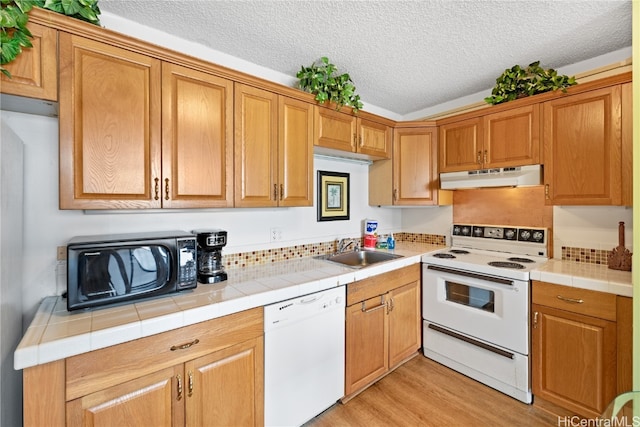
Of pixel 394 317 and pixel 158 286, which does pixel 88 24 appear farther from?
pixel 394 317

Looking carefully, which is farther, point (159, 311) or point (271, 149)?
point (271, 149)

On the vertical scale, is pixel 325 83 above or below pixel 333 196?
above

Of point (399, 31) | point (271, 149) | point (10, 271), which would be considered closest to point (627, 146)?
point (399, 31)

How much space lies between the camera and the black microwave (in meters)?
1.17

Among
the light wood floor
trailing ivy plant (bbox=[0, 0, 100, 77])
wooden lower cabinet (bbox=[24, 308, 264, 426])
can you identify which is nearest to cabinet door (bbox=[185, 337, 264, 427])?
wooden lower cabinet (bbox=[24, 308, 264, 426])

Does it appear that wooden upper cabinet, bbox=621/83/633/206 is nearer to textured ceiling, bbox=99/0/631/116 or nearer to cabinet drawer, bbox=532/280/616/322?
textured ceiling, bbox=99/0/631/116

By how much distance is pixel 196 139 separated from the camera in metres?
1.56

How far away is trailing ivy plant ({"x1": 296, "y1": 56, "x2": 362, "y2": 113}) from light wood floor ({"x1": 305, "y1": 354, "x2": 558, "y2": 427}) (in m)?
2.19

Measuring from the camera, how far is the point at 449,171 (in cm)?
262

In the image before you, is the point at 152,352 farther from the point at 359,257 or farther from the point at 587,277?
the point at 587,277

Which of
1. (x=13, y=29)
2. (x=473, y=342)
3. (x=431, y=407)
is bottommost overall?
(x=431, y=407)

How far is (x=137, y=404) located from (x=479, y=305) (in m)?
2.27

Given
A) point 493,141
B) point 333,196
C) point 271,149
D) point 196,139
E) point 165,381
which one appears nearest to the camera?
point 165,381

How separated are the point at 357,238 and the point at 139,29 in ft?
7.77
